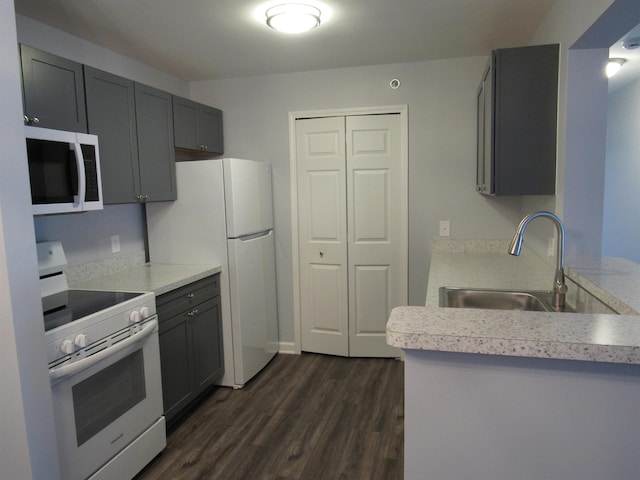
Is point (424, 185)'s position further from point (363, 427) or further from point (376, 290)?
point (363, 427)

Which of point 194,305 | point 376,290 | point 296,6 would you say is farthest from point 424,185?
point 194,305

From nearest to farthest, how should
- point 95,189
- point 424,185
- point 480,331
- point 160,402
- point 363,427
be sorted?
1. point 480,331
2. point 95,189
3. point 160,402
4. point 363,427
5. point 424,185

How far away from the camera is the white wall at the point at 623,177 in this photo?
4.17 m

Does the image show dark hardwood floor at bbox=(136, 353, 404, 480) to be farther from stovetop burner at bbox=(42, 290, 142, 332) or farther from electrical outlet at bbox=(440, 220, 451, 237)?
electrical outlet at bbox=(440, 220, 451, 237)

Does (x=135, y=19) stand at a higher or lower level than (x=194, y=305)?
higher

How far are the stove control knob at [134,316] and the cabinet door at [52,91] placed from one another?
993 mm

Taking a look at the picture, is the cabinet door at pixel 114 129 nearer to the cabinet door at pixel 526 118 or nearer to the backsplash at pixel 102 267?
the backsplash at pixel 102 267

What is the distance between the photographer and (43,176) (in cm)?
195

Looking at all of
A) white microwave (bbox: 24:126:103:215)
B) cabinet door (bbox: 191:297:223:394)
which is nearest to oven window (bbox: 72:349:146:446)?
cabinet door (bbox: 191:297:223:394)

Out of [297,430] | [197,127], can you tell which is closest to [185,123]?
[197,127]

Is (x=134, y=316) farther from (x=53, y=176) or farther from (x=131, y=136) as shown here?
(x=131, y=136)

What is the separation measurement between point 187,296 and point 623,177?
434 centimetres

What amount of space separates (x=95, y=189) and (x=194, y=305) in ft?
3.14

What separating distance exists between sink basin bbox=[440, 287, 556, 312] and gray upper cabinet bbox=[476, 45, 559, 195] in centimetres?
56
